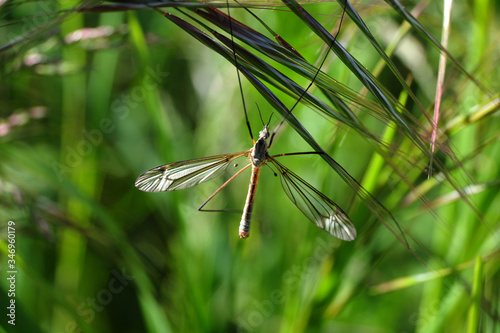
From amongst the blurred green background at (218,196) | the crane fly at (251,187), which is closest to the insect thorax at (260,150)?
the crane fly at (251,187)

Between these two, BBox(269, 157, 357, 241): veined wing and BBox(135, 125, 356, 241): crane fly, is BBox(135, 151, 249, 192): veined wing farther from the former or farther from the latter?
BBox(269, 157, 357, 241): veined wing

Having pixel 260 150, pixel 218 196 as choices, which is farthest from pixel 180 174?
pixel 218 196

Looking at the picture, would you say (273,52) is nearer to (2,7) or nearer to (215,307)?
(2,7)

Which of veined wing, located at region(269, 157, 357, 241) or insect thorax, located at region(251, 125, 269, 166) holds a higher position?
insect thorax, located at region(251, 125, 269, 166)

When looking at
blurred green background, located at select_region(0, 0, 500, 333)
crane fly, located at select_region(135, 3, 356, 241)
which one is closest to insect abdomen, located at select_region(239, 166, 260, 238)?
crane fly, located at select_region(135, 3, 356, 241)

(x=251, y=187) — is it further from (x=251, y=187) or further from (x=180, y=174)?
(x=180, y=174)

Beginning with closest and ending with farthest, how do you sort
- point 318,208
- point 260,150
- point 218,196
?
point 318,208, point 260,150, point 218,196

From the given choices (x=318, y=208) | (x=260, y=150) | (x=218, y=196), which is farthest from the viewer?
(x=218, y=196)
